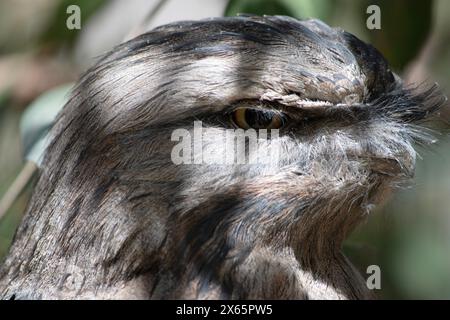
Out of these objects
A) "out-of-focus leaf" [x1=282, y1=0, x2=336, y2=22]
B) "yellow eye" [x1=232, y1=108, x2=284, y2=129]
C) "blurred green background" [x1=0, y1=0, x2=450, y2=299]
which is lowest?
"blurred green background" [x1=0, y1=0, x2=450, y2=299]

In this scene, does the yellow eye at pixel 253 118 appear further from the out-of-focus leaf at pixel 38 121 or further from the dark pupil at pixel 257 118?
the out-of-focus leaf at pixel 38 121

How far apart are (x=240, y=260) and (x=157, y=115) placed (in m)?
0.43

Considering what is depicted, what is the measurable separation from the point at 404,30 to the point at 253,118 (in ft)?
4.04

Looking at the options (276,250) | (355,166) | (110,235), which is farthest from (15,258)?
(355,166)

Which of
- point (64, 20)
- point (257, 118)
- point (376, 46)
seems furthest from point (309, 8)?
point (64, 20)

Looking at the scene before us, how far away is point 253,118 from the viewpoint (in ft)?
7.68

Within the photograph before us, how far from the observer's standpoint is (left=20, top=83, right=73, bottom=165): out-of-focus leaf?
305 centimetres

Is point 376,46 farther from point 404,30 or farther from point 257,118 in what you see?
point 257,118

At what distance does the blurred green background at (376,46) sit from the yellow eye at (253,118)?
1.96ft

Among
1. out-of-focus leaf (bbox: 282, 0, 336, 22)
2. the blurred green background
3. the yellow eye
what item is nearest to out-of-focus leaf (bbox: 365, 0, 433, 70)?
the blurred green background

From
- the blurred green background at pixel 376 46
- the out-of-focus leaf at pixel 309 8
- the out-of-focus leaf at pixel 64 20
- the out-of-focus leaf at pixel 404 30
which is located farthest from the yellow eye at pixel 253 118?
the out-of-focus leaf at pixel 64 20

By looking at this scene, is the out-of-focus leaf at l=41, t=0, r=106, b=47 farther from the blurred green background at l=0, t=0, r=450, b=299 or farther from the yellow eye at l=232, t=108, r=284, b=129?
the yellow eye at l=232, t=108, r=284, b=129

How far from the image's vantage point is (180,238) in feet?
7.59
